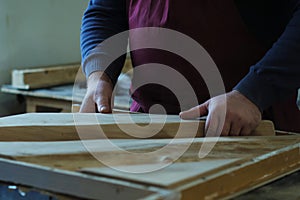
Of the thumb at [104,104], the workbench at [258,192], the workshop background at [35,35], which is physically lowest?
the workshop background at [35,35]

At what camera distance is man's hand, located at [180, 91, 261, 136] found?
1.37m

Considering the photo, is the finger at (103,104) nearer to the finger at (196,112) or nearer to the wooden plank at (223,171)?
the finger at (196,112)

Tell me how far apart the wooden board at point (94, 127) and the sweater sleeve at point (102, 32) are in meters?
0.34

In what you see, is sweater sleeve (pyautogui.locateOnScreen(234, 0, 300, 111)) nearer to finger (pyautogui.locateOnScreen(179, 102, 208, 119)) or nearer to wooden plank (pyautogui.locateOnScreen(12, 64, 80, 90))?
→ finger (pyautogui.locateOnScreen(179, 102, 208, 119))

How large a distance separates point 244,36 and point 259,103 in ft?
0.81

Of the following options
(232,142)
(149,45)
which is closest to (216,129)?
(232,142)

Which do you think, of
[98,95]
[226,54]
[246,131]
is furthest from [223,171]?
[98,95]

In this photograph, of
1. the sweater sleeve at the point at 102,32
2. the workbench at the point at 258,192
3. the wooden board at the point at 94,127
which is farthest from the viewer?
the sweater sleeve at the point at 102,32

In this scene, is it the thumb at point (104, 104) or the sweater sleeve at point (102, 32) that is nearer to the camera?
the thumb at point (104, 104)

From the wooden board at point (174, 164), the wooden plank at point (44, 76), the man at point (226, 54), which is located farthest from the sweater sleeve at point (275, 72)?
the wooden plank at point (44, 76)

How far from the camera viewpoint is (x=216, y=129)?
4.57 ft

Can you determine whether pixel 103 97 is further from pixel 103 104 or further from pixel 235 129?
pixel 235 129

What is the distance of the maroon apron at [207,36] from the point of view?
1.58m

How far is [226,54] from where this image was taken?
62.9 inches
